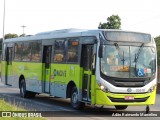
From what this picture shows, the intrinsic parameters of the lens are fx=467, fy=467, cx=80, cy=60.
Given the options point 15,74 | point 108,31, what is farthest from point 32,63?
point 108,31

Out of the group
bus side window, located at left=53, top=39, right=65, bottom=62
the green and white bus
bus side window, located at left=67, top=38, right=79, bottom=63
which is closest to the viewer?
the green and white bus

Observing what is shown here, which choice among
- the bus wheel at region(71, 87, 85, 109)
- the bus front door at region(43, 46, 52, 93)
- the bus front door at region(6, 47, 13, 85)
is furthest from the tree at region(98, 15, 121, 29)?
the bus wheel at region(71, 87, 85, 109)

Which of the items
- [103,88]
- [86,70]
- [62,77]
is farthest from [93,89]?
[62,77]

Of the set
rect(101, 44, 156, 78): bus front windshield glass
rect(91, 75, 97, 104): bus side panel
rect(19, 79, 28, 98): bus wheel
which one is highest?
rect(101, 44, 156, 78): bus front windshield glass

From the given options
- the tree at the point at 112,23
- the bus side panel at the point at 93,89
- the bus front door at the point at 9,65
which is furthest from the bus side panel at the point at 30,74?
the tree at the point at 112,23

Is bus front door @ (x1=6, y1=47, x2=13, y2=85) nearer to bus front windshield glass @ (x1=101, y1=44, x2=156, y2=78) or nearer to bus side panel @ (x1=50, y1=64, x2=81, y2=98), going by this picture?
bus side panel @ (x1=50, y1=64, x2=81, y2=98)

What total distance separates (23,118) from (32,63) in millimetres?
10484

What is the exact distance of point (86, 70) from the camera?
16672mm

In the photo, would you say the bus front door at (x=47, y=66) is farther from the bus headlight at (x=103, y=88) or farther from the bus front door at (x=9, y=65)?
the bus front door at (x=9, y=65)

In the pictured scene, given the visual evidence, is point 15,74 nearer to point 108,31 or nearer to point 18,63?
point 18,63

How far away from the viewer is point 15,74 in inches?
977

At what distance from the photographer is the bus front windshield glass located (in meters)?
15.7

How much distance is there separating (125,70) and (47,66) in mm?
5621

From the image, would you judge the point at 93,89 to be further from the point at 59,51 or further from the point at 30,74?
the point at 30,74
